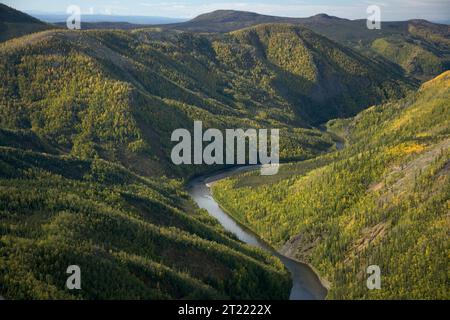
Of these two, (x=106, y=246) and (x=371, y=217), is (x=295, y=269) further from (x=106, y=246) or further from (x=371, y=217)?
(x=106, y=246)

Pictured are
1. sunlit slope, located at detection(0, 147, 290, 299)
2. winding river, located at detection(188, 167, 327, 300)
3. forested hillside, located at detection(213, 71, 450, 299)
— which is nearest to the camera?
sunlit slope, located at detection(0, 147, 290, 299)

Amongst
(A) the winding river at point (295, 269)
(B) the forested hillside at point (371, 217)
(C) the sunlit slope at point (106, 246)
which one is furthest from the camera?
(A) the winding river at point (295, 269)

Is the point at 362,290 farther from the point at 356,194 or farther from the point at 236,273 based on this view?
the point at 356,194

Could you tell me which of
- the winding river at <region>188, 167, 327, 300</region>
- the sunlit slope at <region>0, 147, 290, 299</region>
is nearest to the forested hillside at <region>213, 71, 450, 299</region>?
the winding river at <region>188, 167, 327, 300</region>

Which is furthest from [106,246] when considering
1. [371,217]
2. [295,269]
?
[371,217]

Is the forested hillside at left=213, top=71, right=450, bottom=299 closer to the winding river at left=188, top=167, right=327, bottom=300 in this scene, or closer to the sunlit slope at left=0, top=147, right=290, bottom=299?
the winding river at left=188, top=167, right=327, bottom=300

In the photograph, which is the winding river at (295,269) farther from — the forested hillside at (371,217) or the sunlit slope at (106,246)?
the sunlit slope at (106,246)

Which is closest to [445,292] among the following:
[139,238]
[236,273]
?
[236,273]

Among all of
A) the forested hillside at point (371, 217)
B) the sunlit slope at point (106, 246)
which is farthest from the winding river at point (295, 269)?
the sunlit slope at point (106, 246)
